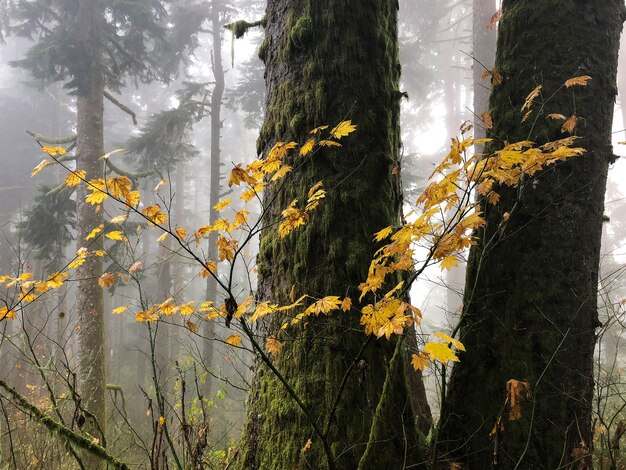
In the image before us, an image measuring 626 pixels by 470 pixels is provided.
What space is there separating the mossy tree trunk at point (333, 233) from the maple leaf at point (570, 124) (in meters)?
1.06

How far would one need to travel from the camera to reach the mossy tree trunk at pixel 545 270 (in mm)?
2146

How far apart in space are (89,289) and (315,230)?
7.65 meters

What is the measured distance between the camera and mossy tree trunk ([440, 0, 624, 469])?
7.04ft

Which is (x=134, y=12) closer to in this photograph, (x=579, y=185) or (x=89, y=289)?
(x=89, y=289)

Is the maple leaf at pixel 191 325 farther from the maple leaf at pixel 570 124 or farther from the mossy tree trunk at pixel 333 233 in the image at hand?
the maple leaf at pixel 570 124

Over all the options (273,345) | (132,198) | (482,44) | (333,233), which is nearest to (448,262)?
(333,233)

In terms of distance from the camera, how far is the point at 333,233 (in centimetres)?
222

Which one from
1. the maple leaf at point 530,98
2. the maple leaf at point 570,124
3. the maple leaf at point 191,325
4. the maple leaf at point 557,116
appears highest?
the maple leaf at point 530,98

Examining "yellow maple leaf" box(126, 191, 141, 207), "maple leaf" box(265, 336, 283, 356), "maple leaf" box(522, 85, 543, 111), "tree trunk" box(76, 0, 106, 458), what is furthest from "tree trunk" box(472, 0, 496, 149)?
"tree trunk" box(76, 0, 106, 458)

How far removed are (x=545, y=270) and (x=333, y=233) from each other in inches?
52.6

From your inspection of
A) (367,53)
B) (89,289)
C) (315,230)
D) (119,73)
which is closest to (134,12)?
(119,73)

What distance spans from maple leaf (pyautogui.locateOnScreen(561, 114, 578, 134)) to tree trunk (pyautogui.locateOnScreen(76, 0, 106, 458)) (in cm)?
712

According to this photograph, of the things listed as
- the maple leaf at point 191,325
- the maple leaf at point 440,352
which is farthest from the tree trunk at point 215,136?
the maple leaf at point 440,352

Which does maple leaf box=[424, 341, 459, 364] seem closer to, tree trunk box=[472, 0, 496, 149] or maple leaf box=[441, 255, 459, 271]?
maple leaf box=[441, 255, 459, 271]
